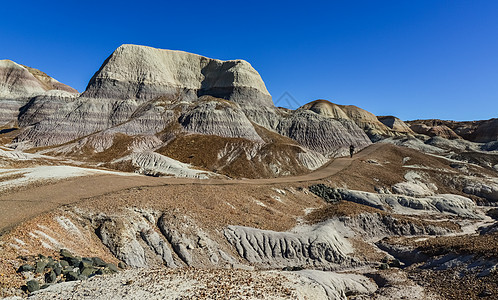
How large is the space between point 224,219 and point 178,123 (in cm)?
6444

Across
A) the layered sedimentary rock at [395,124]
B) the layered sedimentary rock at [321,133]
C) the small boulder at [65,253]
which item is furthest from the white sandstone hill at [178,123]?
the small boulder at [65,253]

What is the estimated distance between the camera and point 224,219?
27.6 meters

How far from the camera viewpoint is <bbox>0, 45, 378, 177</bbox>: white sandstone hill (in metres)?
69.1

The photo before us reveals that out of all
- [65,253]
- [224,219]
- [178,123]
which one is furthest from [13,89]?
[65,253]

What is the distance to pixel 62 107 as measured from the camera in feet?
307

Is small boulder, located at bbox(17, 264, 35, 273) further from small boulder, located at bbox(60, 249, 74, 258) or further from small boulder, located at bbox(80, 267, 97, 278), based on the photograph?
small boulder, located at bbox(60, 249, 74, 258)

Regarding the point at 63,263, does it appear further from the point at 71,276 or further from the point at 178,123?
the point at 178,123

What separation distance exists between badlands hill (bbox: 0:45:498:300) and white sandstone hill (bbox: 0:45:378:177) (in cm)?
66

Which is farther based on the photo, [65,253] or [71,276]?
[65,253]

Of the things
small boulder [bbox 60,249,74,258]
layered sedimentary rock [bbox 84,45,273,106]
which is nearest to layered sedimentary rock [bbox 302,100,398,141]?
layered sedimentary rock [bbox 84,45,273,106]

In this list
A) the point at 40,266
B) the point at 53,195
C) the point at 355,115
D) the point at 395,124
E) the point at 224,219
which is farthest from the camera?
the point at 395,124

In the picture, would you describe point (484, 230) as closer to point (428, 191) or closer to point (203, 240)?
point (428, 191)

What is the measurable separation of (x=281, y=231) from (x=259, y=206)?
17.8 feet

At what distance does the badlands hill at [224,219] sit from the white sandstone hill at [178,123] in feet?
2.17
